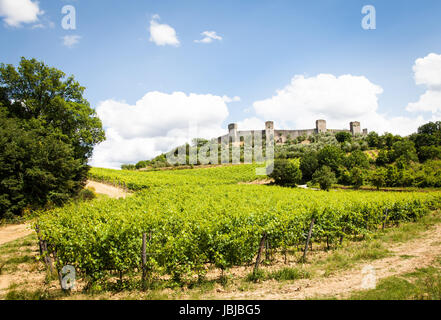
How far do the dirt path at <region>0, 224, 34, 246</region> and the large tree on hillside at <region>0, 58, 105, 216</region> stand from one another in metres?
1.53

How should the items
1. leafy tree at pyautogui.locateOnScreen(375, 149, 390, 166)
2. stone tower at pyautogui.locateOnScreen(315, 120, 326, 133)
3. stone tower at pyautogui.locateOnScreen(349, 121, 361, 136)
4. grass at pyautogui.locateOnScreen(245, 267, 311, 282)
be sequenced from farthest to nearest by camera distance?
stone tower at pyautogui.locateOnScreen(315, 120, 326, 133) < stone tower at pyautogui.locateOnScreen(349, 121, 361, 136) < leafy tree at pyautogui.locateOnScreen(375, 149, 390, 166) < grass at pyautogui.locateOnScreen(245, 267, 311, 282)

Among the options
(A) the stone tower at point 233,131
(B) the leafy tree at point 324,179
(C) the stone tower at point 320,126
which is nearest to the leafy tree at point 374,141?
(C) the stone tower at point 320,126

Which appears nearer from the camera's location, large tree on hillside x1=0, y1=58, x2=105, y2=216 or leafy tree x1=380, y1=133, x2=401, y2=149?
large tree on hillside x1=0, y1=58, x2=105, y2=216

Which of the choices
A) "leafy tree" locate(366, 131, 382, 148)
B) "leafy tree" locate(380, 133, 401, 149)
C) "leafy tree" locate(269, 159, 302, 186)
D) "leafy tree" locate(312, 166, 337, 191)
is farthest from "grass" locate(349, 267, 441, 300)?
"leafy tree" locate(366, 131, 382, 148)

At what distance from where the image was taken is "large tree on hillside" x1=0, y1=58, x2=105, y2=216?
16.9 metres

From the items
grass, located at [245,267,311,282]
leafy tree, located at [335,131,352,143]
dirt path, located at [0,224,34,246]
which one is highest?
leafy tree, located at [335,131,352,143]

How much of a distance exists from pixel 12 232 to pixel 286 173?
31.2 m

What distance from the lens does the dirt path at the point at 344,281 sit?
5598mm

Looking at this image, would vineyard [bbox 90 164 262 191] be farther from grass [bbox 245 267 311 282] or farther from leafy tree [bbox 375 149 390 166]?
Result: leafy tree [bbox 375 149 390 166]

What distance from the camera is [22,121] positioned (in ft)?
64.5

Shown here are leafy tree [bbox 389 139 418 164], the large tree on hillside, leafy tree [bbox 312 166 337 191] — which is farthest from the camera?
leafy tree [bbox 389 139 418 164]

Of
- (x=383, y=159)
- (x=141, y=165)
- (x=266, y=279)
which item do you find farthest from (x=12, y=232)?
(x=141, y=165)

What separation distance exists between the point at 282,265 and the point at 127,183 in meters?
26.2

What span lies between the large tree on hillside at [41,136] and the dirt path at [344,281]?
1789cm
